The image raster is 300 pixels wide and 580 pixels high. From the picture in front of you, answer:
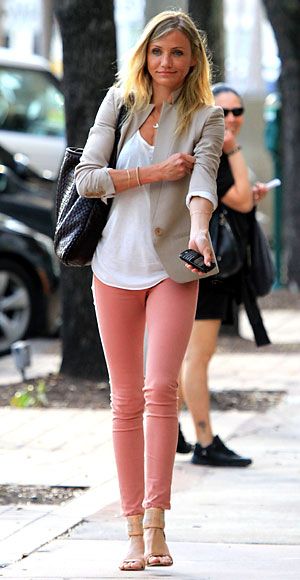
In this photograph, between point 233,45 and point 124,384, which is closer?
point 124,384

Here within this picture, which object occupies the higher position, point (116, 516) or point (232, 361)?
point (116, 516)

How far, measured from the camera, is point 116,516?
6.11 metres

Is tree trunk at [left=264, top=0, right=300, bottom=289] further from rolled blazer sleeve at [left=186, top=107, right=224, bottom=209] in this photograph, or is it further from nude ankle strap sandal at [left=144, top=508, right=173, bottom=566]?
nude ankle strap sandal at [left=144, top=508, right=173, bottom=566]

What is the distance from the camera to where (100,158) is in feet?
17.1

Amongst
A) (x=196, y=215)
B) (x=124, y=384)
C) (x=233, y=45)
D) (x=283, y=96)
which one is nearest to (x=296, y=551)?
(x=124, y=384)

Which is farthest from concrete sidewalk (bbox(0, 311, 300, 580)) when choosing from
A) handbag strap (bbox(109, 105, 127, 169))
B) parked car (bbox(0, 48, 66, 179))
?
parked car (bbox(0, 48, 66, 179))

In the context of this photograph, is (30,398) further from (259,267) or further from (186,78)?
(186,78)

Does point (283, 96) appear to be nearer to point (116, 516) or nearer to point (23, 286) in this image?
point (23, 286)

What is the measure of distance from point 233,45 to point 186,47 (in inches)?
874

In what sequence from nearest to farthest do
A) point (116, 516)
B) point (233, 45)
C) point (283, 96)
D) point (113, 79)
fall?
point (116, 516), point (113, 79), point (283, 96), point (233, 45)

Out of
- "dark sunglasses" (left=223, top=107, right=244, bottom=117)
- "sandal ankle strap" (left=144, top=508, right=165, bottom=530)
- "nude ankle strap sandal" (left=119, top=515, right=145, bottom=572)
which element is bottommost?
"nude ankle strap sandal" (left=119, top=515, right=145, bottom=572)

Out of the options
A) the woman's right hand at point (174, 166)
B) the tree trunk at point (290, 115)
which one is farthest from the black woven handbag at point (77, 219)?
the tree trunk at point (290, 115)

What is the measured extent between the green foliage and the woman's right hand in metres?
3.98

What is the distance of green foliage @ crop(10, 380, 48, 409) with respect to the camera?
8.91m
